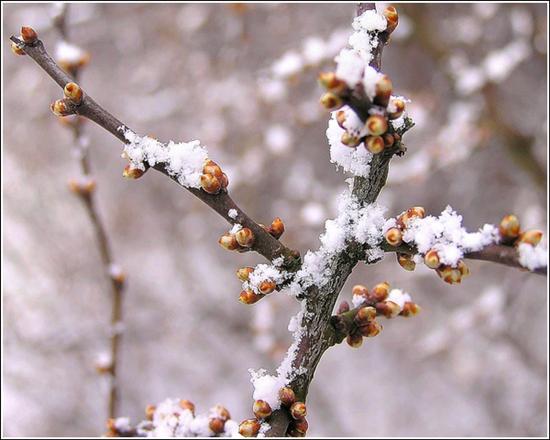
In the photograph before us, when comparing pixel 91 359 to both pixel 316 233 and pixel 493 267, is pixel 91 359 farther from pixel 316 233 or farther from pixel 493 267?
pixel 493 267

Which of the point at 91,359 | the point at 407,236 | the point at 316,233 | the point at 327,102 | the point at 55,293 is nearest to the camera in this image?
the point at 327,102

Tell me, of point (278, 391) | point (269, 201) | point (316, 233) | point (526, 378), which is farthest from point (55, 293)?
point (278, 391)

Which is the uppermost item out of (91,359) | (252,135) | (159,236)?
(159,236)

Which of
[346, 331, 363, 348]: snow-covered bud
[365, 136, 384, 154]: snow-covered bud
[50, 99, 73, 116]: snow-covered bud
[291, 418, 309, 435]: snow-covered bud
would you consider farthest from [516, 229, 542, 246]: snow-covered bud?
[50, 99, 73, 116]: snow-covered bud

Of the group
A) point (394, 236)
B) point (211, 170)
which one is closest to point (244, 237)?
point (211, 170)

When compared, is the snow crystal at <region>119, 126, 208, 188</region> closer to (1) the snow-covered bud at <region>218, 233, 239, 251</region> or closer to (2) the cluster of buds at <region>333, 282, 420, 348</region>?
(1) the snow-covered bud at <region>218, 233, 239, 251</region>

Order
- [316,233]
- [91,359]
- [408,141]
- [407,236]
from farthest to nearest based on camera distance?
1. [91,359]
2. [408,141]
3. [316,233]
4. [407,236]
